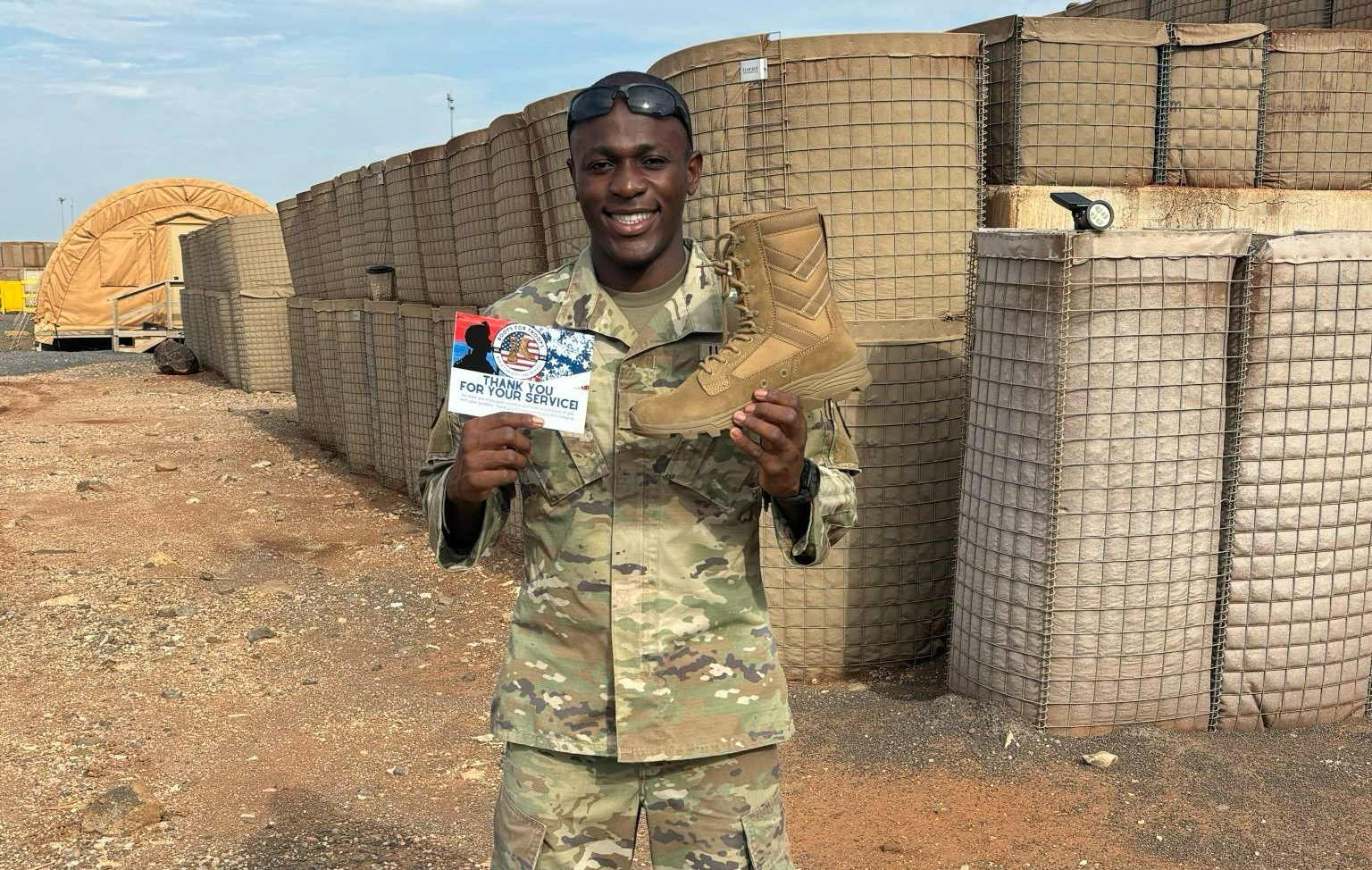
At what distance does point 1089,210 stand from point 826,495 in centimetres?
209

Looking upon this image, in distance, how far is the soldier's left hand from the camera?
5.52 feet

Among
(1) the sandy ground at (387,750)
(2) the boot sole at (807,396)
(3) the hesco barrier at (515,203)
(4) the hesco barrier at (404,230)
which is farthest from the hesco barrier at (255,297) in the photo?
(2) the boot sole at (807,396)

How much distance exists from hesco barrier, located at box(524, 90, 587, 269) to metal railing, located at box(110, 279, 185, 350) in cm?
1812

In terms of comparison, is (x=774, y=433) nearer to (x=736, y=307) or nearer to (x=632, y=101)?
(x=736, y=307)

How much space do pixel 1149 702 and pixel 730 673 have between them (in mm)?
2389

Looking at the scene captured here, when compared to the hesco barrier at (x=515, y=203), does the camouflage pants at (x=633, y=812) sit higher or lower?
lower

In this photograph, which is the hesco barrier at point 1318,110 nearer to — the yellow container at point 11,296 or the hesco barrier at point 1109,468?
the hesco barrier at point 1109,468

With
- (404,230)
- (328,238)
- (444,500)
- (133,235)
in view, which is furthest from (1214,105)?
(133,235)

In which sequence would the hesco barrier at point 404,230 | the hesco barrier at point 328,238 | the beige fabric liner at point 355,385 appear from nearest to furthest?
1. the hesco barrier at point 404,230
2. the beige fabric liner at point 355,385
3. the hesco barrier at point 328,238

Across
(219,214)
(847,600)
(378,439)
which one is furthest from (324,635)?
(219,214)

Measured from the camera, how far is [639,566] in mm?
1938

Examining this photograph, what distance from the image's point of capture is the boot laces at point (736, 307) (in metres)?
1.83

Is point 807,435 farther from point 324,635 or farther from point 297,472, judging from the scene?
point 297,472

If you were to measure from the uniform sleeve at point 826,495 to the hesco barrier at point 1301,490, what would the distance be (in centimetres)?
224
